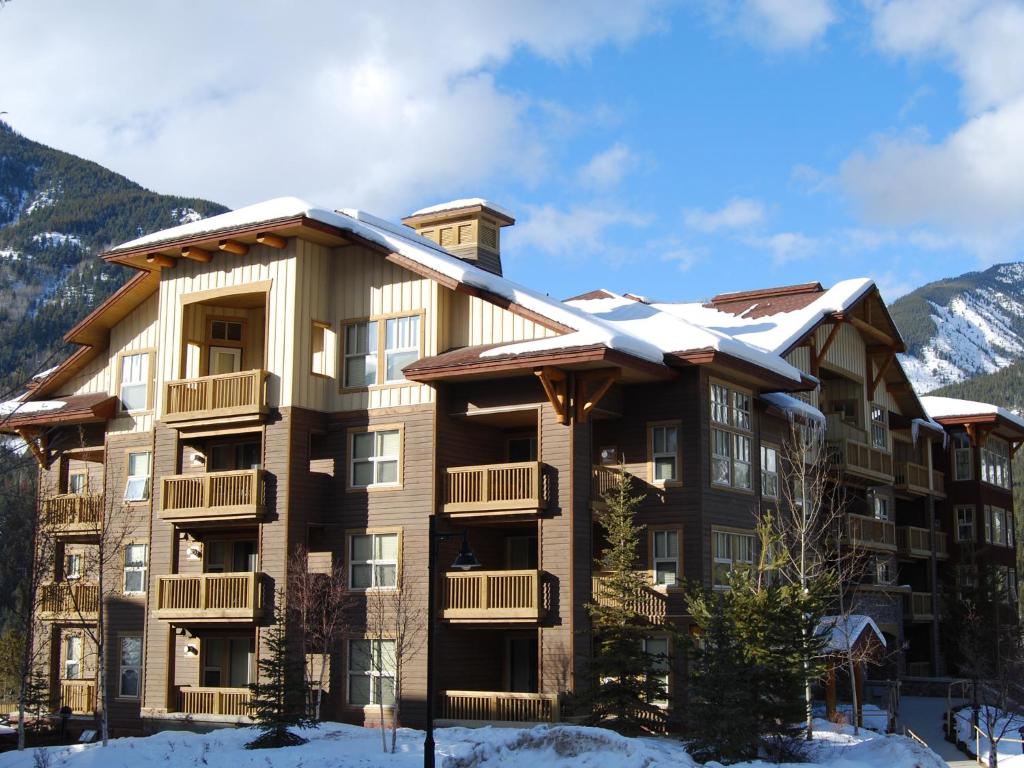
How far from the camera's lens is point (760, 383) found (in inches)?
1459

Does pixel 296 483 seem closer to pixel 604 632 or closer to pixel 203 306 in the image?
pixel 203 306

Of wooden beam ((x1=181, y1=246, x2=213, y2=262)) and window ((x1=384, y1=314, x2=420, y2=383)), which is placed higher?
wooden beam ((x1=181, y1=246, x2=213, y2=262))

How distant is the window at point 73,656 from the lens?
40.8 meters

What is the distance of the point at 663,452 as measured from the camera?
34938mm

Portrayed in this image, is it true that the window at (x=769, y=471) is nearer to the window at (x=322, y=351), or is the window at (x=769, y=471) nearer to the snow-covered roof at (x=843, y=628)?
the snow-covered roof at (x=843, y=628)

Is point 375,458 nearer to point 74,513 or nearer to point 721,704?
point 74,513

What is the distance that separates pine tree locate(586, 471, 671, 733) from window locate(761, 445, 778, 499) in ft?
22.9

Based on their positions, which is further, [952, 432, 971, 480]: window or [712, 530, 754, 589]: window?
[952, 432, 971, 480]: window

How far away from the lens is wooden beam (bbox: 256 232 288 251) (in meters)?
35.4

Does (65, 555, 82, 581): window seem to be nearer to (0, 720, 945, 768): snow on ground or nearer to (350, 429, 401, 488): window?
(350, 429, 401, 488): window

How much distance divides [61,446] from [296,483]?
1142 centimetres

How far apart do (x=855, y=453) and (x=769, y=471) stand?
7.33 meters

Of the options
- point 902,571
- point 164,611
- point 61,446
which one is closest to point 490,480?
point 164,611

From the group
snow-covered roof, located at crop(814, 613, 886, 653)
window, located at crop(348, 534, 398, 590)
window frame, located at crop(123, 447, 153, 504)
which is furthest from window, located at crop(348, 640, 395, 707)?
snow-covered roof, located at crop(814, 613, 886, 653)
